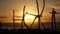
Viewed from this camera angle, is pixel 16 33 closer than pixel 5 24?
Yes

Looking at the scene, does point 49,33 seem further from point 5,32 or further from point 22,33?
point 5,32

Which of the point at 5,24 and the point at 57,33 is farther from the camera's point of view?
the point at 5,24

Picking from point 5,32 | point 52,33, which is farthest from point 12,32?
point 52,33

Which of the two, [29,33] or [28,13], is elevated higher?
[28,13]

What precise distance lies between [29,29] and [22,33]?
62cm

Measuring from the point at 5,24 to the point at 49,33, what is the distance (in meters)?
8.69

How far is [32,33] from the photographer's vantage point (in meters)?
15.5

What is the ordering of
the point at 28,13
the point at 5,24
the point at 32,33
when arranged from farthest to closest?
the point at 5,24
the point at 28,13
the point at 32,33

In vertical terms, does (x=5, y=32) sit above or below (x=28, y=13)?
below

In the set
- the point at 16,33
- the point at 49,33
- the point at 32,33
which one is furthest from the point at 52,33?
the point at 16,33

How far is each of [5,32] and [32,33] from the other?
6.31ft

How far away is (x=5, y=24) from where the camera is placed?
23500 millimetres

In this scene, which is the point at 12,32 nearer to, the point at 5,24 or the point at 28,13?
the point at 28,13

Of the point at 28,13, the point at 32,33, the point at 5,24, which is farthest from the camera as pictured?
the point at 5,24
